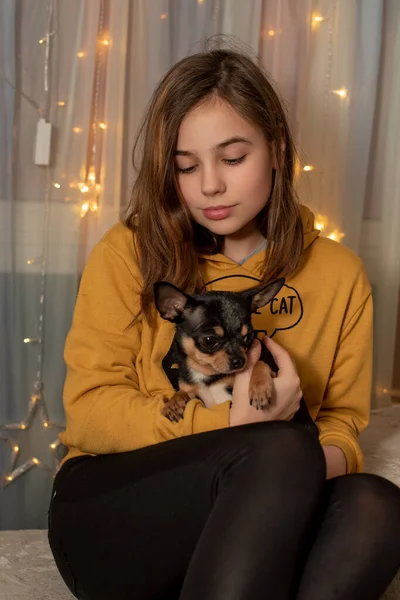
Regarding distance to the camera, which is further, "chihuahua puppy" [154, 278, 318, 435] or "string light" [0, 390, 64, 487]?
"string light" [0, 390, 64, 487]

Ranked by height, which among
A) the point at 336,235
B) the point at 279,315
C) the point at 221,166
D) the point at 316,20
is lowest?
the point at 279,315

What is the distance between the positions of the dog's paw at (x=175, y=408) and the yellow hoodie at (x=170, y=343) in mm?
11

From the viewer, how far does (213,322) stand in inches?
57.4

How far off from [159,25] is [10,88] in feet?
1.63

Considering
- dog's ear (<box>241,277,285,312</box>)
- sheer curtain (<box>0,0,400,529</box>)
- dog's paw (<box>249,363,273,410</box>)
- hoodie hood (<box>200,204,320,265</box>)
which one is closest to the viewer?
dog's paw (<box>249,363,273,410</box>)

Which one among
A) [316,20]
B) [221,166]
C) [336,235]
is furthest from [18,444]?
[316,20]

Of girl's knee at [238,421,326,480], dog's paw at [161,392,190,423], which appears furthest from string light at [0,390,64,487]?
girl's knee at [238,421,326,480]

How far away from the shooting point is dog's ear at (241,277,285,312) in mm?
1512

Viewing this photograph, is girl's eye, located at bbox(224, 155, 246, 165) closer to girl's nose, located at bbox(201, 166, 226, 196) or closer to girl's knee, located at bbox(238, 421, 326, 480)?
girl's nose, located at bbox(201, 166, 226, 196)

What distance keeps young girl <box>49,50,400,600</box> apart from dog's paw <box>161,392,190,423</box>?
0.01 meters

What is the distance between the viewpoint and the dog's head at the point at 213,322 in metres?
1.45

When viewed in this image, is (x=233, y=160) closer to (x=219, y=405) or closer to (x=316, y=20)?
(x=219, y=405)

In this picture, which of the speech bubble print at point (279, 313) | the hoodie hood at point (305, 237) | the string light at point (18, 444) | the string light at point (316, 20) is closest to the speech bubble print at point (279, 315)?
the speech bubble print at point (279, 313)

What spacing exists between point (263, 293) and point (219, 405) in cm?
26
